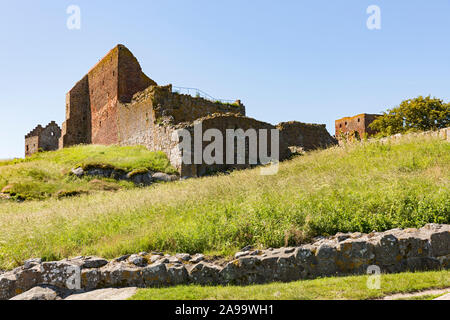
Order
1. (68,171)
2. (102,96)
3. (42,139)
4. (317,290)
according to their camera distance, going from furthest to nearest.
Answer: (42,139)
(102,96)
(68,171)
(317,290)

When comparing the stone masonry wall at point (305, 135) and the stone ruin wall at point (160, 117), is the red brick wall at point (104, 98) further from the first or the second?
the stone masonry wall at point (305, 135)

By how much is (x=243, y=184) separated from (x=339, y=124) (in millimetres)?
46363

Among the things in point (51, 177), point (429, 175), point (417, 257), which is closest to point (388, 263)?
point (417, 257)

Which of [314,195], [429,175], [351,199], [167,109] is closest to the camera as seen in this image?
[351,199]

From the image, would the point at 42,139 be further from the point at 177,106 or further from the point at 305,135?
the point at 305,135

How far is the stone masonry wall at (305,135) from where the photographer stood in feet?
96.7

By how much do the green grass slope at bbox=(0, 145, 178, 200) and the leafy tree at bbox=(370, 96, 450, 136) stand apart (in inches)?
870

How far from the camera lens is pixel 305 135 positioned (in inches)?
1210

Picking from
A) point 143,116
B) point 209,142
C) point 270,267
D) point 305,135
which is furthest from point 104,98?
point 270,267

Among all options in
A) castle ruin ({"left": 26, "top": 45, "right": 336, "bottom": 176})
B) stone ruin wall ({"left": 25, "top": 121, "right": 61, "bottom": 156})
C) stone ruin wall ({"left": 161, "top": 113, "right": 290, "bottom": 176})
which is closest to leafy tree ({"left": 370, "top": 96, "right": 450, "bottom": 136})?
castle ruin ({"left": 26, "top": 45, "right": 336, "bottom": 176})

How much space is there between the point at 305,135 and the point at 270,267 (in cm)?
2496

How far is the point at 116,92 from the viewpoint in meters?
32.1
